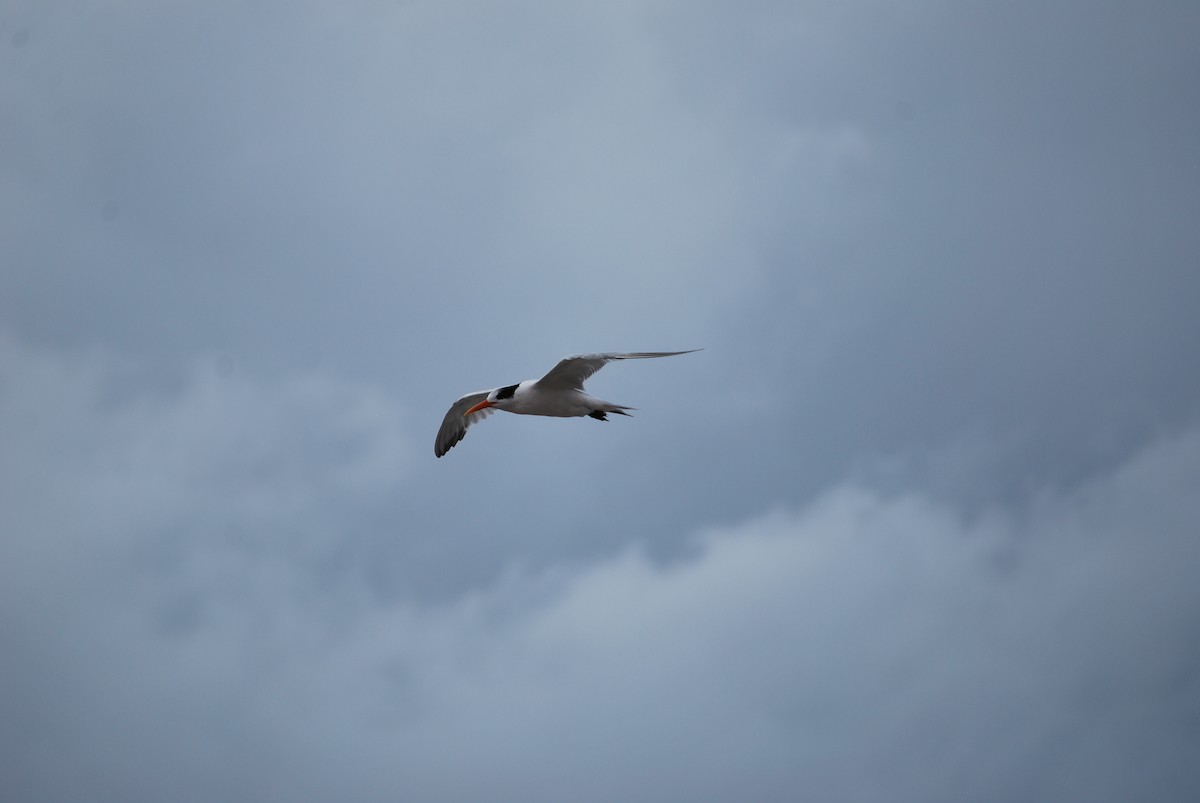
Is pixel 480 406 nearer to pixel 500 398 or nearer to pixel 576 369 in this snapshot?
pixel 500 398

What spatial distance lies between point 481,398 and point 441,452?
5.77 ft

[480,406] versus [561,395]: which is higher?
[480,406]

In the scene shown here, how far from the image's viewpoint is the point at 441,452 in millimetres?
24875

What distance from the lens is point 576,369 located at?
66.5 ft

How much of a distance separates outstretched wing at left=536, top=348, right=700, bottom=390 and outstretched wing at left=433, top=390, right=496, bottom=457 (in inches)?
145

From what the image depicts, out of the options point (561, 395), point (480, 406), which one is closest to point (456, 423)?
point (480, 406)

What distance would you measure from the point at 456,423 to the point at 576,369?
533cm

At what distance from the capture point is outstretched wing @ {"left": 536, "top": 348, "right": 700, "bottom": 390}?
19305 millimetres

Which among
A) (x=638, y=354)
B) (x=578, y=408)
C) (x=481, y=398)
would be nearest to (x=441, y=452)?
(x=481, y=398)

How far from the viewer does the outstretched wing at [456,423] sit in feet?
79.8

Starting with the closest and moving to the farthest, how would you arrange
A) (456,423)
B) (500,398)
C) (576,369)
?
(576,369) < (500,398) < (456,423)

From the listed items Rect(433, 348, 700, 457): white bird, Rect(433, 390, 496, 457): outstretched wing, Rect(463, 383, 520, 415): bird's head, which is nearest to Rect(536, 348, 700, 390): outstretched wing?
Rect(433, 348, 700, 457): white bird

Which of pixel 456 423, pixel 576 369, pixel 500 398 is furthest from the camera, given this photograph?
pixel 456 423

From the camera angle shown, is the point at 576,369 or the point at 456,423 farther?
the point at 456,423
